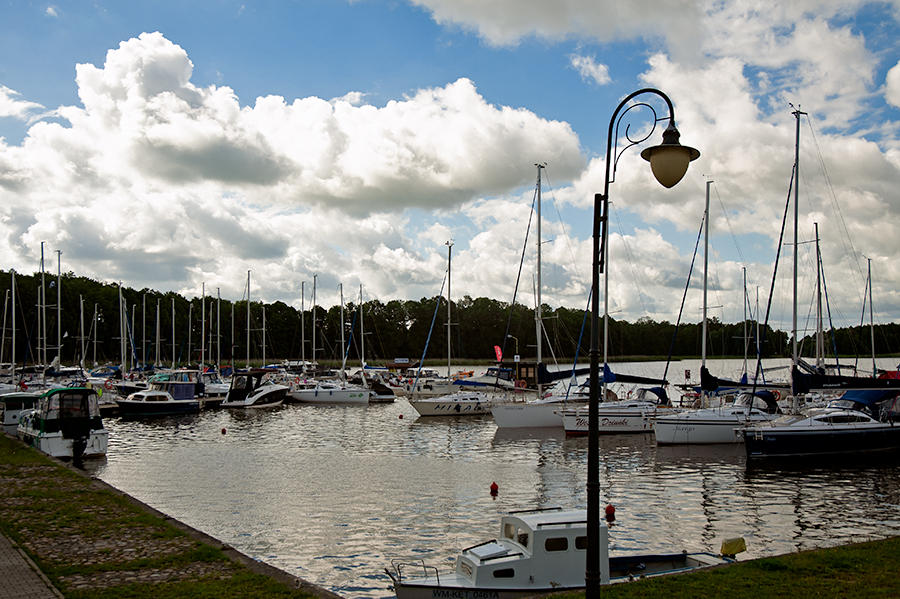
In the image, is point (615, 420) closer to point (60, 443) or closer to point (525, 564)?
point (60, 443)

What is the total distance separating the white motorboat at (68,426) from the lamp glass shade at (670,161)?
108 feet

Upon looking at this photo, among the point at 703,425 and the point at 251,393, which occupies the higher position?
the point at 703,425

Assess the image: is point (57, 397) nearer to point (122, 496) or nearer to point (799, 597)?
point (122, 496)

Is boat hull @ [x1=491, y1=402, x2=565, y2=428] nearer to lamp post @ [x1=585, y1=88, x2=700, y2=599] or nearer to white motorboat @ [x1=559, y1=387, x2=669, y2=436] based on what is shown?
white motorboat @ [x1=559, y1=387, x2=669, y2=436]

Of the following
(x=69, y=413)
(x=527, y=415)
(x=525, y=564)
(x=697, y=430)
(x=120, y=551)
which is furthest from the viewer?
(x=527, y=415)

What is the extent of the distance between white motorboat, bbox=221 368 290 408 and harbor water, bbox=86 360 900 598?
1837 cm

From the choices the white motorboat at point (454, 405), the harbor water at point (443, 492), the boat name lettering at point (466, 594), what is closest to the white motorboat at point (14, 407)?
the harbor water at point (443, 492)

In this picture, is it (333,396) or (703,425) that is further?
(333,396)

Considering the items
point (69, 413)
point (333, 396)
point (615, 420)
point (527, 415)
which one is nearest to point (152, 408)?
point (333, 396)

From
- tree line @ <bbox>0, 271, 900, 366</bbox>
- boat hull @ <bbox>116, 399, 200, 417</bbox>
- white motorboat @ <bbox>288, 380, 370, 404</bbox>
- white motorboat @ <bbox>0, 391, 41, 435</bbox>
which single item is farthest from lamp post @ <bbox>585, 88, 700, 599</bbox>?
tree line @ <bbox>0, 271, 900, 366</bbox>

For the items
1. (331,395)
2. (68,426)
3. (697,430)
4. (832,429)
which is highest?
(68,426)

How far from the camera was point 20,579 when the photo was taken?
12.8 meters

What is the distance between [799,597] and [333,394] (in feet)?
202

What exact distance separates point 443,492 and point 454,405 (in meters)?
30.9
